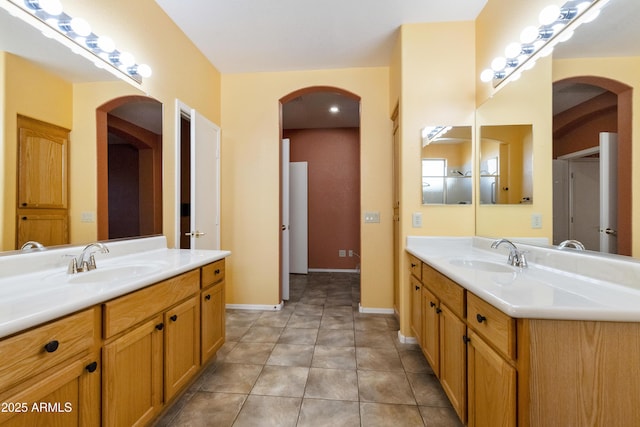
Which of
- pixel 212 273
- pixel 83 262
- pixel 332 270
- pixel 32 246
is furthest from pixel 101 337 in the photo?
pixel 332 270

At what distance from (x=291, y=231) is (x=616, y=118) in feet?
13.4

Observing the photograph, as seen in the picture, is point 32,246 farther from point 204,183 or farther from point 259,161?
point 259,161

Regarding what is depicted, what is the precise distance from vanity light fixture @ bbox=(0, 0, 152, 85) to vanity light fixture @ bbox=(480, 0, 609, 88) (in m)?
2.50

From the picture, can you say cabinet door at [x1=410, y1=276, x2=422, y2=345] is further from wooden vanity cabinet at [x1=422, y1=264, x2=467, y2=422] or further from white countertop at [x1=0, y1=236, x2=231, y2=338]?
white countertop at [x1=0, y1=236, x2=231, y2=338]

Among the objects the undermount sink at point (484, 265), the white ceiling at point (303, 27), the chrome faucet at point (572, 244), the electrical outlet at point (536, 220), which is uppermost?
the white ceiling at point (303, 27)

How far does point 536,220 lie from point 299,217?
351 cm

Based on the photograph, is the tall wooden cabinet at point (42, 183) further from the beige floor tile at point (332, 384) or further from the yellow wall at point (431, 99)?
the yellow wall at point (431, 99)

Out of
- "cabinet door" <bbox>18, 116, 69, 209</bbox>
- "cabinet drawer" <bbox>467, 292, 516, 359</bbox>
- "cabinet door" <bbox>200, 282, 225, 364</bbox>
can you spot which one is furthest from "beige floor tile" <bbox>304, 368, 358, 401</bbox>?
"cabinet door" <bbox>18, 116, 69, 209</bbox>

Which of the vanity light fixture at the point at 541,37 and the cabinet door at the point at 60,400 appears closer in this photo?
the cabinet door at the point at 60,400

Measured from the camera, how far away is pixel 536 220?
1528 mm

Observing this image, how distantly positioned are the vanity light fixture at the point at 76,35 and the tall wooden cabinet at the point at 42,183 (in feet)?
1.61

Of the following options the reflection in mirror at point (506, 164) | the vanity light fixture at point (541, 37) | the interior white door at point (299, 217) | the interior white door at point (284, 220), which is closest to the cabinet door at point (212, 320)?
the interior white door at point (284, 220)

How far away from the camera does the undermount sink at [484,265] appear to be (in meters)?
1.46

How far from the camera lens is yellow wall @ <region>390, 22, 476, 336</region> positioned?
2178 mm
